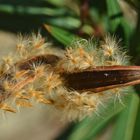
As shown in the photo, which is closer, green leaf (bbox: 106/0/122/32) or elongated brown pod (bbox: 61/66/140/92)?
elongated brown pod (bbox: 61/66/140/92)

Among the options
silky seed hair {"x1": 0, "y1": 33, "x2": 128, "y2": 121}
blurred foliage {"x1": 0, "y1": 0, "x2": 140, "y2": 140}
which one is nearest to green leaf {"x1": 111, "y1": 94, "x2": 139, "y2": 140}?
blurred foliage {"x1": 0, "y1": 0, "x2": 140, "y2": 140}

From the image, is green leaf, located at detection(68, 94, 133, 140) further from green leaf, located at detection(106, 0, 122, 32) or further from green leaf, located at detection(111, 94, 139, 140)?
green leaf, located at detection(106, 0, 122, 32)

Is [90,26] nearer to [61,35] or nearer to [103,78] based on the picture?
[61,35]

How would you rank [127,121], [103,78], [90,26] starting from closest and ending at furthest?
1. [103,78]
2. [127,121]
3. [90,26]

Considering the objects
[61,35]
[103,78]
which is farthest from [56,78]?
[61,35]

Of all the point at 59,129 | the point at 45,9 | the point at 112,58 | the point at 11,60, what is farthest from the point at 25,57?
the point at 59,129

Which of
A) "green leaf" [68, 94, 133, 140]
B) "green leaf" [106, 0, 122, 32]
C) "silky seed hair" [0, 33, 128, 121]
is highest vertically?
"green leaf" [106, 0, 122, 32]
